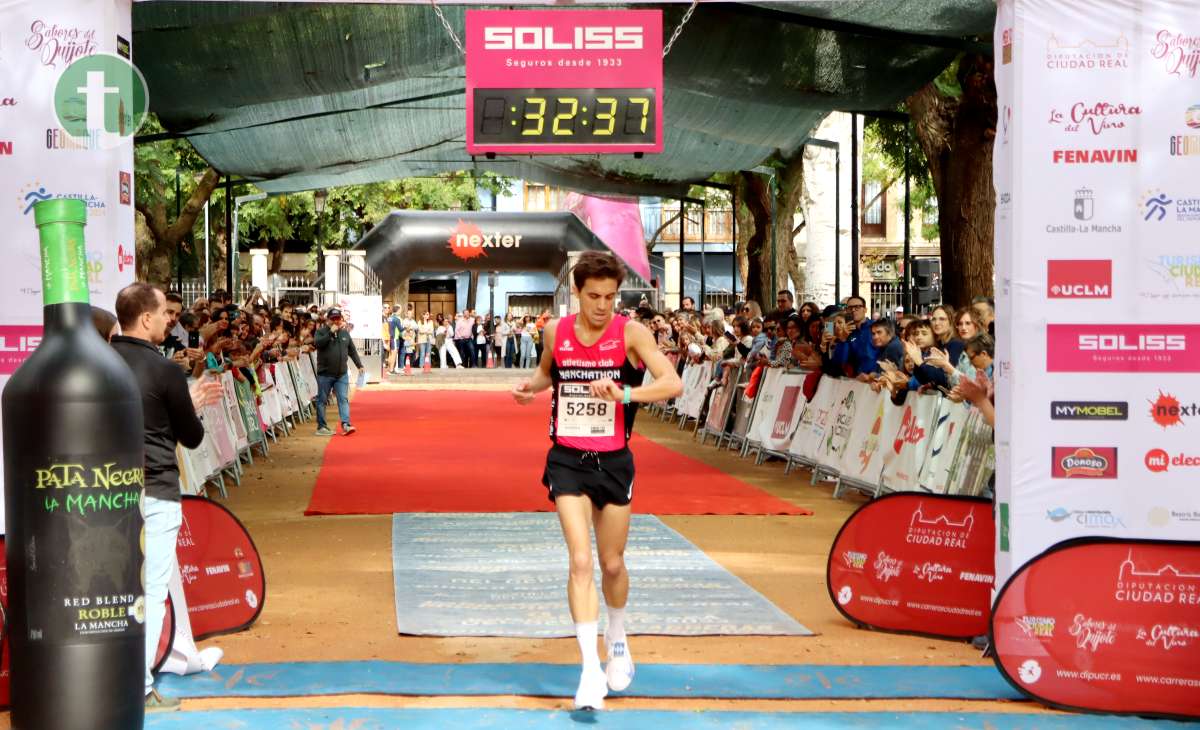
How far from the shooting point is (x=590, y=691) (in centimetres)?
643

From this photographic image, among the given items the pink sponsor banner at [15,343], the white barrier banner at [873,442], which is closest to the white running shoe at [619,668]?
the pink sponsor banner at [15,343]

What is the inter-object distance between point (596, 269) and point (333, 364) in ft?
55.8

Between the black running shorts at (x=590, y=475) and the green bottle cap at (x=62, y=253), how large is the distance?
2458 millimetres

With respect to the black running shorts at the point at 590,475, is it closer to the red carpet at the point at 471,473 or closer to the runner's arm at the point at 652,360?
the runner's arm at the point at 652,360

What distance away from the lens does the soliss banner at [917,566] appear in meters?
8.12

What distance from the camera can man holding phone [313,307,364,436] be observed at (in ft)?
75.0

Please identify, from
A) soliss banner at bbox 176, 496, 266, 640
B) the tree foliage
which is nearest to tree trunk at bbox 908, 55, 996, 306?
soliss banner at bbox 176, 496, 266, 640

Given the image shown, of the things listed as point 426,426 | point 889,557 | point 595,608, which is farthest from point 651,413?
point 595,608

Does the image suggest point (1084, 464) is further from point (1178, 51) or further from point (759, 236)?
point (759, 236)

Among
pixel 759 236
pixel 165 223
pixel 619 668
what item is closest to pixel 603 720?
pixel 619 668

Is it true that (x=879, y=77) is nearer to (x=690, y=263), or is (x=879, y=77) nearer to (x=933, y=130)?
(x=933, y=130)

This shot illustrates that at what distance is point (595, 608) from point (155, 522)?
1.95 m

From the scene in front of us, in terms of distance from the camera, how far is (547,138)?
13016 mm

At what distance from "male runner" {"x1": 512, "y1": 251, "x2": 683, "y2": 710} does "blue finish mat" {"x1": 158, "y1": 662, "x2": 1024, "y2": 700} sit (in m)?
0.38
